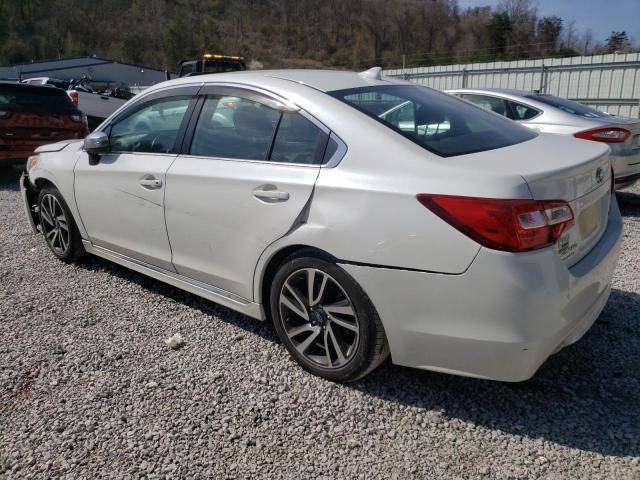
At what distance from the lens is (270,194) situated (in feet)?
8.87

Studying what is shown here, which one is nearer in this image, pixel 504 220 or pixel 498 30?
pixel 504 220

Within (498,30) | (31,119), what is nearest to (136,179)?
(31,119)

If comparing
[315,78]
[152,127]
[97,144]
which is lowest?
[97,144]

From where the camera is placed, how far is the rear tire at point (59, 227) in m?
4.39

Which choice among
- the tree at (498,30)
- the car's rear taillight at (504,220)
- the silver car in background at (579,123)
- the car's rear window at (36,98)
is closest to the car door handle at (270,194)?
the car's rear taillight at (504,220)

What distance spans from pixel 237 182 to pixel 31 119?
7366mm

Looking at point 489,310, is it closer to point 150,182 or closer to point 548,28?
point 150,182

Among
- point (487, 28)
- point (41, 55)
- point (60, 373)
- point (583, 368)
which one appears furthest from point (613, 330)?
point (41, 55)

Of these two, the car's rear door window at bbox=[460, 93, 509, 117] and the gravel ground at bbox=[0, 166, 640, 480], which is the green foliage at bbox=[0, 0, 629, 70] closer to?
the car's rear door window at bbox=[460, 93, 509, 117]

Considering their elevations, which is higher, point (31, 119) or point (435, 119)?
point (435, 119)

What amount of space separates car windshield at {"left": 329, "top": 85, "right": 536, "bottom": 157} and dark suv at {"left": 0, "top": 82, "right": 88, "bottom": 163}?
7513 mm

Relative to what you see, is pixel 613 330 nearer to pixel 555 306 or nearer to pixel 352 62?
pixel 555 306

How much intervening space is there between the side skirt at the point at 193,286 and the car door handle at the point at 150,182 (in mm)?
561

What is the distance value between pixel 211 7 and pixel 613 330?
115113 mm
